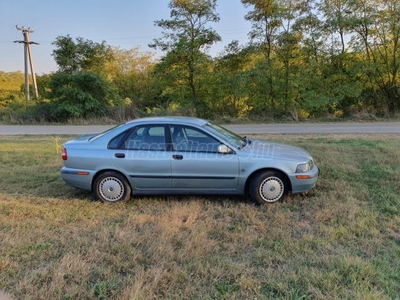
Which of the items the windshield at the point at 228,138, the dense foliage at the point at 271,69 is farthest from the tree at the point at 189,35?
the windshield at the point at 228,138

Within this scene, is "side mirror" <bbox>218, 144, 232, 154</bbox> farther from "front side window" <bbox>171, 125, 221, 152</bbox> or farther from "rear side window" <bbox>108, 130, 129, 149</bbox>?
"rear side window" <bbox>108, 130, 129, 149</bbox>

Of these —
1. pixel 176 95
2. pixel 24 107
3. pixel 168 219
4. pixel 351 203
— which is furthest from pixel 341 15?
pixel 24 107

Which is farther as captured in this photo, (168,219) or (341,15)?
(341,15)

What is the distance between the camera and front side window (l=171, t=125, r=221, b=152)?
4773 mm

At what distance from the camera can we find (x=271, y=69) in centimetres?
1717

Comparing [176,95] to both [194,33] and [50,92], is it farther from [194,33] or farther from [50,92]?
[50,92]

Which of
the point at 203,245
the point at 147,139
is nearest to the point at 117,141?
the point at 147,139

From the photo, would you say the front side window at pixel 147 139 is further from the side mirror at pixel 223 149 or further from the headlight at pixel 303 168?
the headlight at pixel 303 168

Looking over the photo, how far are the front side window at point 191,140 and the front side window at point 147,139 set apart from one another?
0.19 metres

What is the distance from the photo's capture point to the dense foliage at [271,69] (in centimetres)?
1655

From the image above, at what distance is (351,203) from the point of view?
4672mm

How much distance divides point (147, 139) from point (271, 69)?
1391 cm

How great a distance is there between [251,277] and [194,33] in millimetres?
16782

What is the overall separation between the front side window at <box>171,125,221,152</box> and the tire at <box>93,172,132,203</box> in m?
1.03
